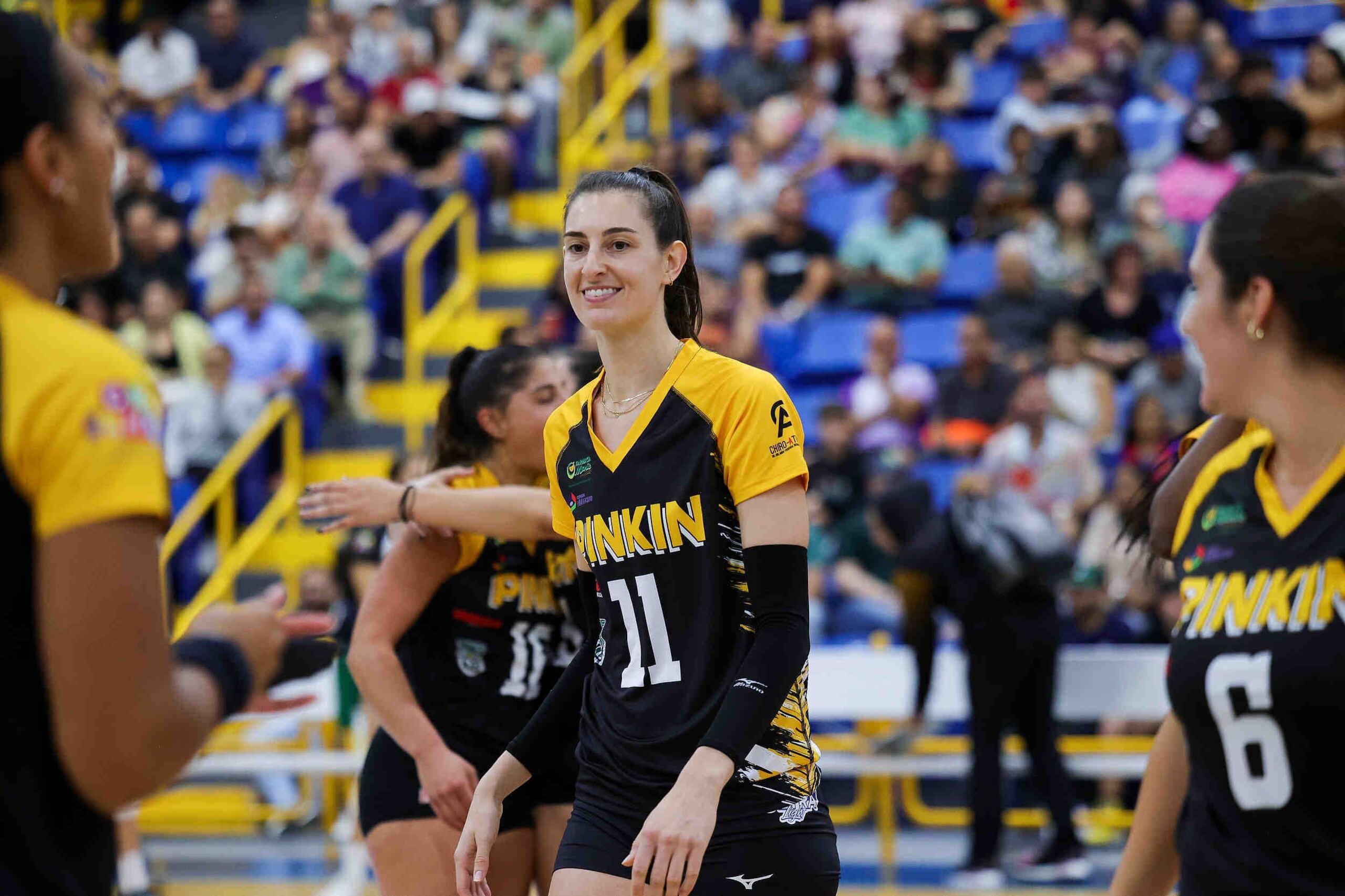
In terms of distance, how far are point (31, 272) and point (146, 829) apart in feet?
30.3

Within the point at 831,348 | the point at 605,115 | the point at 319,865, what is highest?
the point at 605,115

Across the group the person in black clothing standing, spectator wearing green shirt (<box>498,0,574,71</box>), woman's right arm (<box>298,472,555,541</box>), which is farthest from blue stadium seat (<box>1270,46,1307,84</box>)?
woman's right arm (<box>298,472,555,541</box>)

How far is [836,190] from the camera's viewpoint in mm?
12977

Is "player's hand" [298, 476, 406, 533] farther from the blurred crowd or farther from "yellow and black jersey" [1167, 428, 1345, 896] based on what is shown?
the blurred crowd

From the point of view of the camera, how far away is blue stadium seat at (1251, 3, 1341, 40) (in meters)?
13.5

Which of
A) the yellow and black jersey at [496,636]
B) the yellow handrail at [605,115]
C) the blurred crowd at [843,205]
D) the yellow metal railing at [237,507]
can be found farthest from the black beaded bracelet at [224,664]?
the yellow handrail at [605,115]

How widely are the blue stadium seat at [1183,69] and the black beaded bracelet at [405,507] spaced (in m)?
10.8

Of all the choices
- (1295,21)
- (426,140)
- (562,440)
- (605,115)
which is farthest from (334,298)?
(562,440)

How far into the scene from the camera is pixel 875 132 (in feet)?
42.9

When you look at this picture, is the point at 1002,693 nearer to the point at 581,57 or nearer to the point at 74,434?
the point at 74,434

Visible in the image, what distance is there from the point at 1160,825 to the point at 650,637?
97 cm

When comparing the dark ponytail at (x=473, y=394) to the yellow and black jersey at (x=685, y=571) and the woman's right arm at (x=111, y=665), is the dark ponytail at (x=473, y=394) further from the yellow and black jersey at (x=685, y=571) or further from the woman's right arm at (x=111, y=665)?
the woman's right arm at (x=111, y=665)

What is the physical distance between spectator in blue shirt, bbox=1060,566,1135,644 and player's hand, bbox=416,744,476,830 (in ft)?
19.7

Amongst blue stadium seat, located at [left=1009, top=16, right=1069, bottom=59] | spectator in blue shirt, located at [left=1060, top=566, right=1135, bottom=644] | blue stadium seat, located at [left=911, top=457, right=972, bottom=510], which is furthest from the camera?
blue stadium seat, located at [left=1009, top=16, right=1069, bottom=59]
